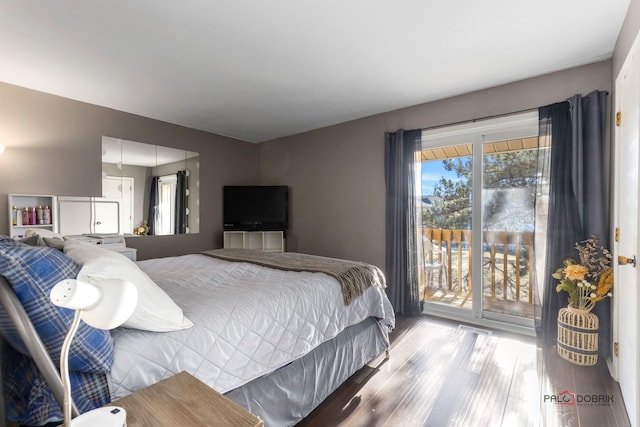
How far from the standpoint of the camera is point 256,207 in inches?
186

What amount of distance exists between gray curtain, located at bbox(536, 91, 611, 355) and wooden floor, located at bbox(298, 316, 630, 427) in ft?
1.40

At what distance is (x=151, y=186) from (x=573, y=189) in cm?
470

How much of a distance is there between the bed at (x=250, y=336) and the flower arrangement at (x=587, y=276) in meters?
1.47

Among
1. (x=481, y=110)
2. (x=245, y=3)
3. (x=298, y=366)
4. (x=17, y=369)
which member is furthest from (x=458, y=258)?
(x=17, y=369)

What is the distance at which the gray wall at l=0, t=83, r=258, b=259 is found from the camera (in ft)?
9.46

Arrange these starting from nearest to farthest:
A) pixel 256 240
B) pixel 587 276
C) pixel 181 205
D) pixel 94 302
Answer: pixel 94 302 → pixel 587 276 → pixel 181 205 → pixel 256 240

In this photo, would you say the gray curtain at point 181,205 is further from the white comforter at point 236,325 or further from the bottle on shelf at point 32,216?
the white comforter at point 236,325

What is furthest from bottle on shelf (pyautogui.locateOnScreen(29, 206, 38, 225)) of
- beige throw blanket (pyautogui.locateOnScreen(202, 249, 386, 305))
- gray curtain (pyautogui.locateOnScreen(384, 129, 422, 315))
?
gray curtain (pyautogui.locateOnScreen(384, 129, 422, 315))

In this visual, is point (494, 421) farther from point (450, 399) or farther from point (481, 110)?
point (481, 110)

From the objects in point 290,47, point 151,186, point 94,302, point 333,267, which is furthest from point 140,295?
point 151,186

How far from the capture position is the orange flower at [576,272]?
223 centimetres

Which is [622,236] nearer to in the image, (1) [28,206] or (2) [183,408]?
(2) [183,408]

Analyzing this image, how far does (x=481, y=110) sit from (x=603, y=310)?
6.90 feet

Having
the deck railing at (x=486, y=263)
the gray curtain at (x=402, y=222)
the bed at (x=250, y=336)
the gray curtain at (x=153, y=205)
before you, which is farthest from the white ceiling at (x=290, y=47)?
the bed at (x=250, y=336)
